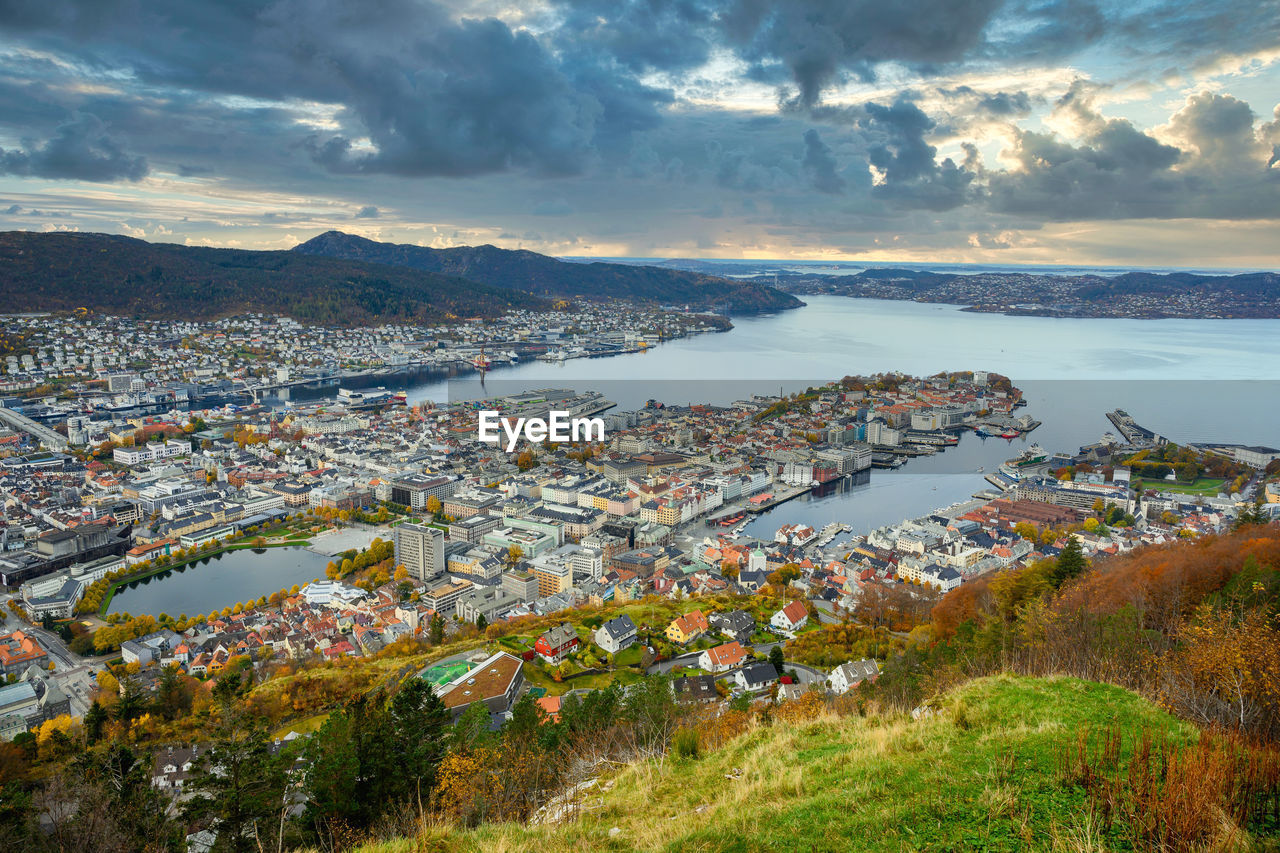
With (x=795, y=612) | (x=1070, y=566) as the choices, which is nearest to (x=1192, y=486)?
(x=1070, y=566)

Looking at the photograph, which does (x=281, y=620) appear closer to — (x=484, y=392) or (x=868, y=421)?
(x=868, y=421)

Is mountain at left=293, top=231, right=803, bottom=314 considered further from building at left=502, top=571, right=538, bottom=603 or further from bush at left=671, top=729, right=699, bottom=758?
bush at left=671, top=729, right=699, bottom=758

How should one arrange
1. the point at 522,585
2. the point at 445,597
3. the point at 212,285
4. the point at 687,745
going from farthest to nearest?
the point at 212,285 < the point at 522,585 < the point at 445,597 < the point at 687,745

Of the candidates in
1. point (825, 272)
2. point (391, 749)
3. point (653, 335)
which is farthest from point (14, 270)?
point (825, 272)

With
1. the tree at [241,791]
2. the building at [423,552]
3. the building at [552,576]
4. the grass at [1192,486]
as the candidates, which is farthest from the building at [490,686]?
the grass at [1192,486]

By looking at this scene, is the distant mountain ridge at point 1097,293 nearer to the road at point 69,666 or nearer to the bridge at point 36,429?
the bridge at point 36,429

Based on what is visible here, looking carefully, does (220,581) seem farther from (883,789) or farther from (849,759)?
(883,789)
